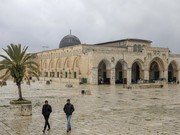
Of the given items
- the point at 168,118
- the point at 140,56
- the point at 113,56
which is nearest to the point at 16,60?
the point at 168,118

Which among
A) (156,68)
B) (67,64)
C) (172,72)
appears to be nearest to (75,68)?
(67,64)

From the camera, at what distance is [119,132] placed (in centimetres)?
1150

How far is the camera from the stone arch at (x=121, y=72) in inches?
2127

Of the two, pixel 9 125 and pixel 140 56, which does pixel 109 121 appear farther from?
pixel 140 56

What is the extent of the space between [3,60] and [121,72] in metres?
40.0

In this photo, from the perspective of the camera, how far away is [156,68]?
61.9 meters

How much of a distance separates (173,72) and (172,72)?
75 cm

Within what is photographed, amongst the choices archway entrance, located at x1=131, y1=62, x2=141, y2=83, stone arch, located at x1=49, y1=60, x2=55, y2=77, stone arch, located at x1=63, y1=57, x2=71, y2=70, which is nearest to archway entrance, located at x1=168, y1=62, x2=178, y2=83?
archway entrance, located at x1=131, y1=62, x2=141, y2=83

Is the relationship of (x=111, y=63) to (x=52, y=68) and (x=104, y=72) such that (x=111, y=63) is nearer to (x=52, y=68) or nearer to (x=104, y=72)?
(x=104, y=72)

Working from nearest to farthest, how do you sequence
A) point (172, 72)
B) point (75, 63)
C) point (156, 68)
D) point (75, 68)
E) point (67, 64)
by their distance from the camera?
point (75, 68), point (75, 63), point (67, 64), point (156, 68), point (172, 72)

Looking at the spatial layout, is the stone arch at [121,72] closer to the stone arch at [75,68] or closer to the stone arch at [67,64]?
the stone arch at [75,68]

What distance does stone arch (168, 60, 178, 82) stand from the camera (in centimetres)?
6153

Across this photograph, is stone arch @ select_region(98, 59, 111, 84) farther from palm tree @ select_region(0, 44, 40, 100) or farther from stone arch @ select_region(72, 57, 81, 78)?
palm tree @ select_region(0, 44, 40, 100)

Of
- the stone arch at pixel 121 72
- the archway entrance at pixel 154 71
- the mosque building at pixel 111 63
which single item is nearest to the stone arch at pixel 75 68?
the mosque building at pixel 111 63
